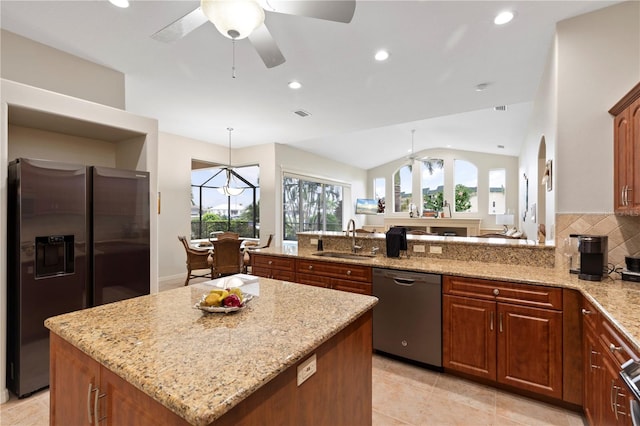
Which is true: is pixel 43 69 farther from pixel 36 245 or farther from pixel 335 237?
pixel 335 237

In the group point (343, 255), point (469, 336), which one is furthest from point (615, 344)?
point (343, 255)

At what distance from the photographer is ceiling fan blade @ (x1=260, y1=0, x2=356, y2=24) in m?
1.59

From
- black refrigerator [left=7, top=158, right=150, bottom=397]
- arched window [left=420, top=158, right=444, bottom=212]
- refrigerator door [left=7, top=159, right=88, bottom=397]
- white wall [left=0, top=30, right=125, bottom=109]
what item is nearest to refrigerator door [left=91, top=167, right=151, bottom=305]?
black refrigerator [left=7, top=158, right=150, bottom=397]

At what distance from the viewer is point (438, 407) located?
6.80 feet

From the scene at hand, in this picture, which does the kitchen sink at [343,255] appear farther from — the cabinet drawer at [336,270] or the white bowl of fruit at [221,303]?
the white bowl of fruit at [221,303]

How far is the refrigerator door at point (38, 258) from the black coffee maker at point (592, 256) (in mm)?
3806

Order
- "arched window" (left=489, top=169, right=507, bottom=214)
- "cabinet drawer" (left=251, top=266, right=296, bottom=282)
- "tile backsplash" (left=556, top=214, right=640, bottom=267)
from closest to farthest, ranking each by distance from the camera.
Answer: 1. "tile backsplash" (left=556, top=214, right=640, bottom=267)
2. "cabinet drawer" (left=251, top=266, right=296, bottom=282)
3. "arched window" (left=489, top=169, right=507, bottom=214)

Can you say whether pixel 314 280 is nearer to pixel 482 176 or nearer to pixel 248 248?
pixel 248 248

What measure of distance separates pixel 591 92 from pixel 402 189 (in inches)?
331

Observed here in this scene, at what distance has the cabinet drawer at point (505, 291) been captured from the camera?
1993 mm

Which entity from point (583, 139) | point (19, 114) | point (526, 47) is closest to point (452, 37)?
point (526, 47)

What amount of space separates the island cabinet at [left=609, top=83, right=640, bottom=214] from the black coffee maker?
265 mm

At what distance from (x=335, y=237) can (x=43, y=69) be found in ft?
11.1

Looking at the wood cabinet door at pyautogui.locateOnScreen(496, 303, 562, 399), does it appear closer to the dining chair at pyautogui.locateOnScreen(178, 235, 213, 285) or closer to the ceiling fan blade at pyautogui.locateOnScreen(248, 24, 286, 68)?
the ceiling fan blade at pyautogui.locateOnScreen(248, 24, 286, 68)
